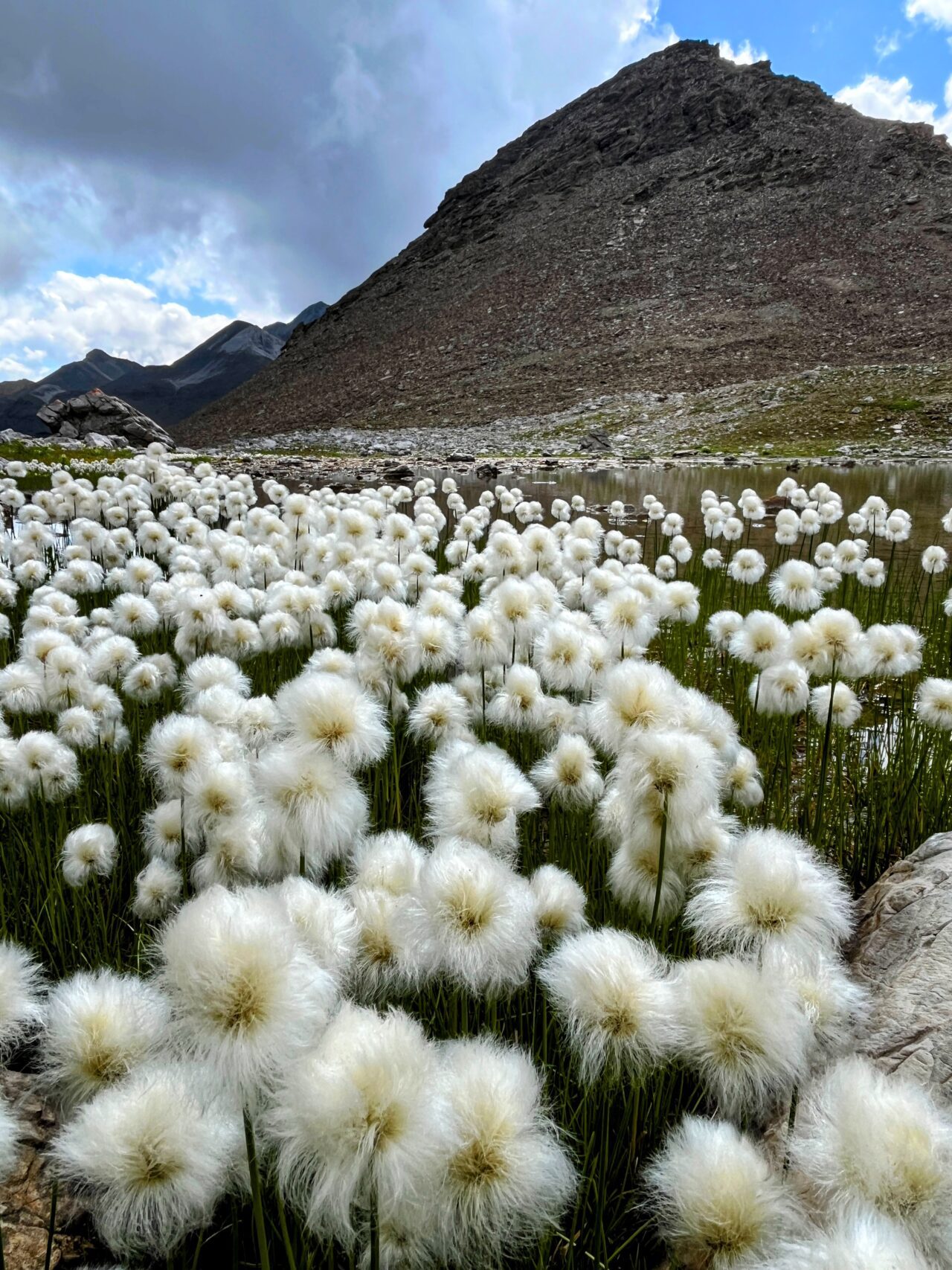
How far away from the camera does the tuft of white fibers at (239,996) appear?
42.9 inches

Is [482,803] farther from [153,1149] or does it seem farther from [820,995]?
[153,1149]

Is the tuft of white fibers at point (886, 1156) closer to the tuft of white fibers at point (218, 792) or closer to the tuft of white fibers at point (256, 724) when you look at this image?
the tuft of white fibers at point (218, 792)

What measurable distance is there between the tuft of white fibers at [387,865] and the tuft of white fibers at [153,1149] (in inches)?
23.4

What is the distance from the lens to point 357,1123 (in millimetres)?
1049

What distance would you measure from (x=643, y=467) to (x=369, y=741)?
34.5m

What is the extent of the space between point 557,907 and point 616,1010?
0.59 metres

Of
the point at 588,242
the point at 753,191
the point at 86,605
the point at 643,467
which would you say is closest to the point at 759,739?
the point at 86,605

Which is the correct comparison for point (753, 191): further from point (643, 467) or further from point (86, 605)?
point (86, 605)

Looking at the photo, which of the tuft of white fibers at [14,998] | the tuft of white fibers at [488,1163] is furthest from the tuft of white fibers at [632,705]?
the tuft of white fibers at [14,998]

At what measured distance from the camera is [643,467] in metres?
34.2

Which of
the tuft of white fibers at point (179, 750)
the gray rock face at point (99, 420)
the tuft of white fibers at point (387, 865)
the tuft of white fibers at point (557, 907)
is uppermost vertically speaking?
the gray rock face at point (99, 420)

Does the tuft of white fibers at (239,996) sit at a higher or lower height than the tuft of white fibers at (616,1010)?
higher

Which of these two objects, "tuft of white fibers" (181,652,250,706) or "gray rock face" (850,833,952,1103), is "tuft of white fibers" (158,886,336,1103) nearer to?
"gray rock face" (850,833,952,1103)

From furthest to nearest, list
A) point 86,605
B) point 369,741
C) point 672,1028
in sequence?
point 86,605 → point 369,741 → point 672,1028
